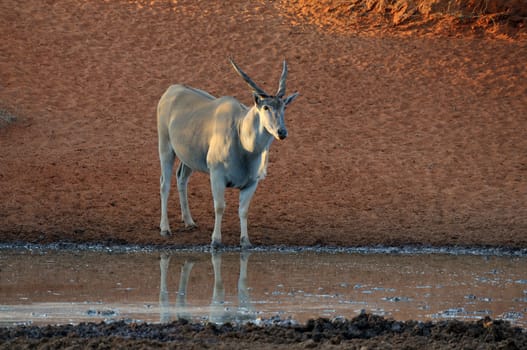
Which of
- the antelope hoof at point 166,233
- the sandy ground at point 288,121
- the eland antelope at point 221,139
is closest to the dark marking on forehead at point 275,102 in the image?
the eland antelope at point 221,139

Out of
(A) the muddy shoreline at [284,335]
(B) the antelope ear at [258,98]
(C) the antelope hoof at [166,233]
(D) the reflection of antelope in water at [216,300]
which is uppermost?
(B) the antelope ear at [258,98]

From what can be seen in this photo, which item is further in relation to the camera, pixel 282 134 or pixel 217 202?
pixel 217 202

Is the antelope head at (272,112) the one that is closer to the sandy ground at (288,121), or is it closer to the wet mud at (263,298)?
the wet mud at (263,298)

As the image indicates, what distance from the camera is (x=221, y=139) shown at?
46.2 feet

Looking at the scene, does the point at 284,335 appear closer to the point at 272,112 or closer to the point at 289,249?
the point at 272,112

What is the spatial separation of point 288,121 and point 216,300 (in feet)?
39.6

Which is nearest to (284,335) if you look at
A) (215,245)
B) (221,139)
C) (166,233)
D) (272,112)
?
(272,112)

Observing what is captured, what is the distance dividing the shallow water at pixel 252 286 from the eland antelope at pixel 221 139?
2.96 feet

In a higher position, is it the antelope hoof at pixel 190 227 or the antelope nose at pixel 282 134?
the antelope nose at pixel 282 134

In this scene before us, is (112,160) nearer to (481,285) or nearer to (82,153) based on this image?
(82,153)

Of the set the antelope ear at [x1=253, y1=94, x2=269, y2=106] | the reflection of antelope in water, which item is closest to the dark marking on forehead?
the antelope ear at [x1=253, y1=94, x2=269, y2=106]

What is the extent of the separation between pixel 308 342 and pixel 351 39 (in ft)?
62.2

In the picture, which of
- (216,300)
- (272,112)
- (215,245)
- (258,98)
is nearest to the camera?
(216,300)

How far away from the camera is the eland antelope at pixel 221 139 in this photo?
13.4 m
